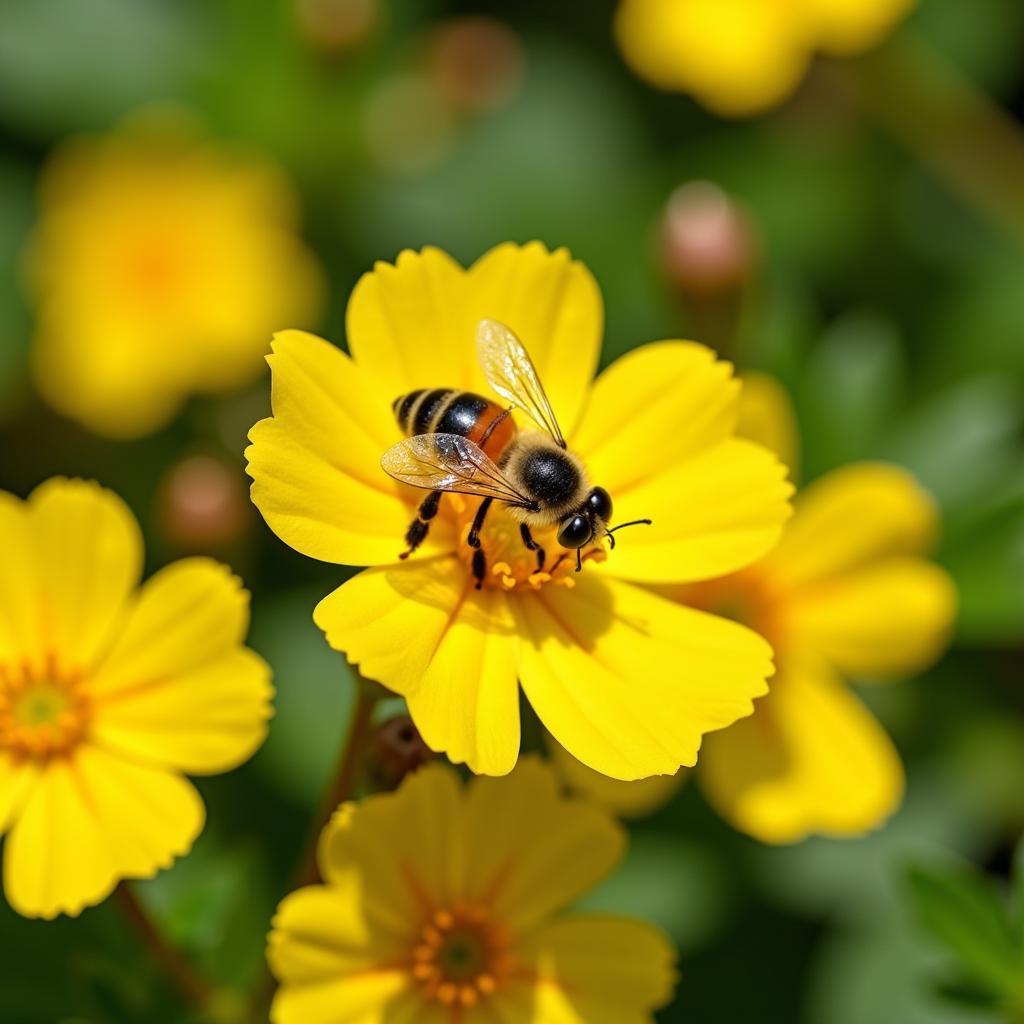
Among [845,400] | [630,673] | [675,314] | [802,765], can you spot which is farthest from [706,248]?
[630,673]

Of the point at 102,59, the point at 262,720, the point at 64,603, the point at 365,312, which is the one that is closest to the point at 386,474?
the point at 365,312

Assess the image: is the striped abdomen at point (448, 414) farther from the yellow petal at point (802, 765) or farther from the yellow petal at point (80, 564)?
the yellow petal at point (802, 765)

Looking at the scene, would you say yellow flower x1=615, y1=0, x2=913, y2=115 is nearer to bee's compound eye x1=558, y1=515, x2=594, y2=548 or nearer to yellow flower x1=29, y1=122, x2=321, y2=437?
yellow flower x1=29, y1=122, x2=321, y2=437

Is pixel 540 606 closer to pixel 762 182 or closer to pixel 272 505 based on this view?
pixel 272 505

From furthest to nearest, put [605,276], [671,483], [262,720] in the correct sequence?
1. [605,276]
2. [671,483]
3. [262,720]

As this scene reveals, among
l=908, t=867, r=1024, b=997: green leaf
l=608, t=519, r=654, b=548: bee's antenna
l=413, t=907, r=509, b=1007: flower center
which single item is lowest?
l=413, t=907, r=509, b=1007: flower center

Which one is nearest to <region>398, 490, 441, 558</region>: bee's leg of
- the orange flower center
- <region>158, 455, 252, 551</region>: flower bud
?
the orange flower center
